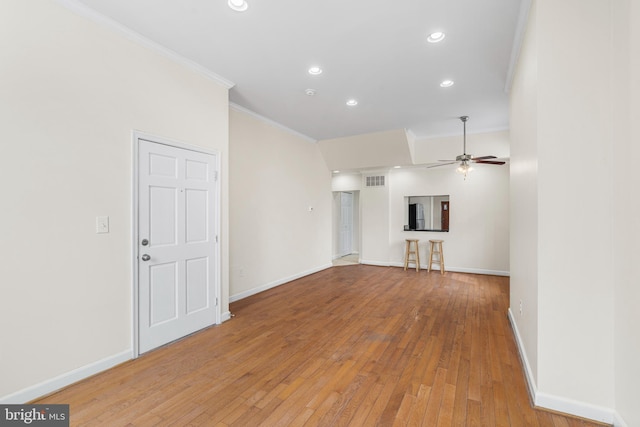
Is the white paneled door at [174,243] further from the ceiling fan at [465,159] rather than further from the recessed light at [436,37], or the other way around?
the ceiling fan at [465,159]

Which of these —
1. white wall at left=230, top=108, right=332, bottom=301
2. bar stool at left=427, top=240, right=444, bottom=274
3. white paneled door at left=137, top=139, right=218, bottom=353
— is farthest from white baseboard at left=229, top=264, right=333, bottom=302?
bar stool at left=427, top=240, right=444, bottom=274

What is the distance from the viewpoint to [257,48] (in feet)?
9.57

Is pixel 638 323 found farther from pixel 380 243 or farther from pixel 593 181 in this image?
pixel 380 243

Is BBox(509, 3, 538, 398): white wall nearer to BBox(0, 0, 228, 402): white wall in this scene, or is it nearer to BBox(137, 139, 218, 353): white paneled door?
BBox(137, 139, 218, 353): white paneled door

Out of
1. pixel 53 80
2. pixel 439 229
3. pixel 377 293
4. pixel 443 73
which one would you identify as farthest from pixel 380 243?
pixel 53 80

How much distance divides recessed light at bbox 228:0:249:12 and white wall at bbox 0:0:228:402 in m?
1.11

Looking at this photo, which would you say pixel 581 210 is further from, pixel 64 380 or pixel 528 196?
pixel 64 380

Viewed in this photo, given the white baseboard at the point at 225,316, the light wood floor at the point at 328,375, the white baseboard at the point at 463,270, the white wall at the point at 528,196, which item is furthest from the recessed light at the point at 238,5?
the white baseboard at the point at 463,270

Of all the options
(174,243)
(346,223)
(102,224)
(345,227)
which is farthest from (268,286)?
(346,223)

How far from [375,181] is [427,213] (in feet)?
5.11

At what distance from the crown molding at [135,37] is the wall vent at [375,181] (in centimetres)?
483

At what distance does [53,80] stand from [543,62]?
3617 mm

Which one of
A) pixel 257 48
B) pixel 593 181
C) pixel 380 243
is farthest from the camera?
pixel 380 243

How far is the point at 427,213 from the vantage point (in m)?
7.12
